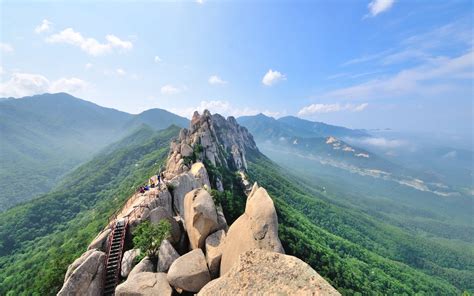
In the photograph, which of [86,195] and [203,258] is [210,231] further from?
[86,195]

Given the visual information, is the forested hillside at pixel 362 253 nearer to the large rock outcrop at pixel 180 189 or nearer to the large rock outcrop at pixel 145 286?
the large rock outcrop at pixel 180 189

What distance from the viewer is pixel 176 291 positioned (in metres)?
15.4

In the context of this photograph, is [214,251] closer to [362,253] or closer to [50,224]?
[362,253]

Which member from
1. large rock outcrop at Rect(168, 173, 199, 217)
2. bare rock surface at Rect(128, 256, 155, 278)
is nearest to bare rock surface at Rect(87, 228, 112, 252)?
bare rock surface at Rect(128, 256, 155, 278)

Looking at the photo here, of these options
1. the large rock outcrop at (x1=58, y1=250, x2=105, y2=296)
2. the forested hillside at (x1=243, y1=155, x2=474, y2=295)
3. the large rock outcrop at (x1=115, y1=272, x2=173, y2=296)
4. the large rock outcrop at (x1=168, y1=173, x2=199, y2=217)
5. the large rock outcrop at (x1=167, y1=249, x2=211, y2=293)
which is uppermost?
the large rock outcrop at (x1=168, y1=173, x2=199, y2=217)

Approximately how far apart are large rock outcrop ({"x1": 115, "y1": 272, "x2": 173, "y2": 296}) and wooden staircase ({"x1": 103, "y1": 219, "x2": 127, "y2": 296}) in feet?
13.6

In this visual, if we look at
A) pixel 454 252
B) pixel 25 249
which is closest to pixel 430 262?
pixel 454 252

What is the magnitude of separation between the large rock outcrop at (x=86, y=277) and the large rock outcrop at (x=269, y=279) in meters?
11.2

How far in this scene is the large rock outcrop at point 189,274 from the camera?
15.2 metres

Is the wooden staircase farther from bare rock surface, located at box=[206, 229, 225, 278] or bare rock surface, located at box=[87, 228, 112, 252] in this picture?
bare rock surface, located at box=[206, 229, 225, 278]

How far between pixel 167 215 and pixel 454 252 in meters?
211

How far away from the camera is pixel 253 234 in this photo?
16469mm

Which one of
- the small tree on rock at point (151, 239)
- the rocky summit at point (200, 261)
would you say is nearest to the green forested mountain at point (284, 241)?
the rocky summit at point (200, 261)

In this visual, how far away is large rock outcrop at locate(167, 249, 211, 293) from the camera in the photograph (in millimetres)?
15164
